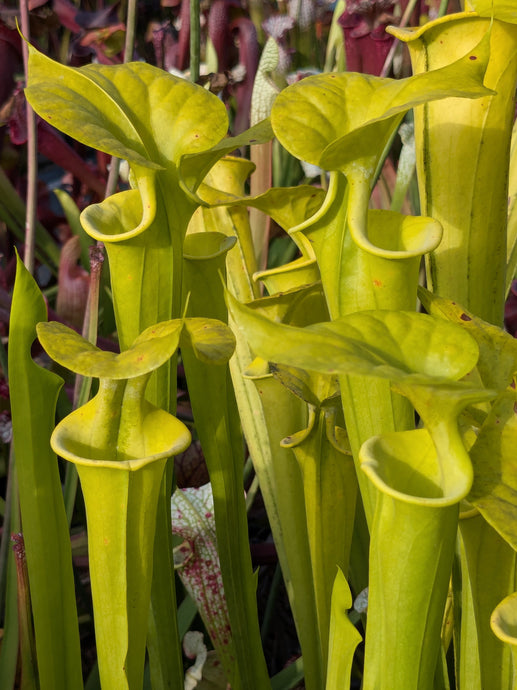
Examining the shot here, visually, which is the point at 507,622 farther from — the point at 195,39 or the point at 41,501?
the point at 195,39

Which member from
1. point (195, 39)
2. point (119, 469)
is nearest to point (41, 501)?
point (119, 469)

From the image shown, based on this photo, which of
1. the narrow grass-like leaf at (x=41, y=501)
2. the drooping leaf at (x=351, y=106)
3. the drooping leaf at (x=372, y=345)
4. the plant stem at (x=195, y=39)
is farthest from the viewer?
the plant stem at (x=195, y=39)

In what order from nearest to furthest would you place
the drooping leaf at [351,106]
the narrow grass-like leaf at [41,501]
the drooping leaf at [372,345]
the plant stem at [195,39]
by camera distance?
1. the drooping leaf at [372,345]
2. the drooping leaf at [351,106]
3. the narrow grass-like leaf at [41,501]
4. the plant stem at [195,39]

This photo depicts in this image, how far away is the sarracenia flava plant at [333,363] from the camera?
1.24 ft

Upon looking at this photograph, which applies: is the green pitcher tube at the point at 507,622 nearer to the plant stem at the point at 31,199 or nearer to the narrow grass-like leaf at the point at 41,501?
the narrow grass-like leaf at the point at 41,501

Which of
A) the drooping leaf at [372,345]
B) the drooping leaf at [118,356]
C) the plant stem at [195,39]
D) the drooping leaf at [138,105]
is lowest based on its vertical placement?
the drooping leaf at [118,356]

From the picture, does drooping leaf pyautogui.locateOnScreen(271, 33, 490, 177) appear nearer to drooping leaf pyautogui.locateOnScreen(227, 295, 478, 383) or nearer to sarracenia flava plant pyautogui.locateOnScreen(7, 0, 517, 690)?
sarracenia flava plant pyautogui.locateOnScreen(7, 0, 517, 690)

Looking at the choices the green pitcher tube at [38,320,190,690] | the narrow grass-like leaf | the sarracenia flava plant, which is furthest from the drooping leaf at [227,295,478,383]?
the narrow grass-like leaf

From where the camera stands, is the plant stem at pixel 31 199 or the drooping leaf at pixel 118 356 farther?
the plant stem at pixel 31 199

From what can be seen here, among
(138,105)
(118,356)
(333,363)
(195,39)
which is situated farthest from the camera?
(195,39)

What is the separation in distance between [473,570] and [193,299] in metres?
0.32

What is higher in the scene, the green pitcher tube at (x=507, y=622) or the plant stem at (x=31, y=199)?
the plant stem at (x=31, y=199)

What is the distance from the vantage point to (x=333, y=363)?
312 millimetres

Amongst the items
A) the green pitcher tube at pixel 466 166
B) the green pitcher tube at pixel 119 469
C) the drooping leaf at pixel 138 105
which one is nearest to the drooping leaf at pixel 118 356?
the green pitcher tube at pixel 119 469
